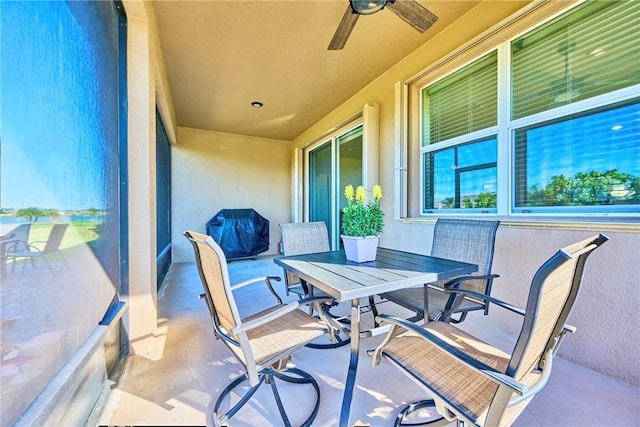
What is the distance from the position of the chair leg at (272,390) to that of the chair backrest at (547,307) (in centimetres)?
91

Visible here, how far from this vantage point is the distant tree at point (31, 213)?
0.90 metres

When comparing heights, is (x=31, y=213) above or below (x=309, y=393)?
above

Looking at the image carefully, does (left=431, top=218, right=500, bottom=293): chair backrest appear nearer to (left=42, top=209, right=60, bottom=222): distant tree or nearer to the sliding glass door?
the sliding glass door

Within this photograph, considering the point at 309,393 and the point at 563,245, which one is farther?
the point at 563,245

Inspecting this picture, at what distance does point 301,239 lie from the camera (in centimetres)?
235

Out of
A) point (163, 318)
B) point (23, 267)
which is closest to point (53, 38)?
point (23, 267)

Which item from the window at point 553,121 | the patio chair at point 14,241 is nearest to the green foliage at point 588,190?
the window at point 553,121

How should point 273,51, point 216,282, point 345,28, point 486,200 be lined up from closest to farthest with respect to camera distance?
point 216,282 < point 345,28 < point 486,200 < point 273,51

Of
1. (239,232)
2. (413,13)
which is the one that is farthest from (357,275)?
(239,232)

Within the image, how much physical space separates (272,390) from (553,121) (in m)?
2.72

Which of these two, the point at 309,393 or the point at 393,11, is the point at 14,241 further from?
the point at 393,11

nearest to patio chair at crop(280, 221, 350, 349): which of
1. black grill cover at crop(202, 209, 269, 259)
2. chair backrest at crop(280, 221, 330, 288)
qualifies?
chair backrest at crop(280, 221, 330, 288)

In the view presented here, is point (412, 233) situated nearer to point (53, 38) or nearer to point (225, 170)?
point (53, 38)

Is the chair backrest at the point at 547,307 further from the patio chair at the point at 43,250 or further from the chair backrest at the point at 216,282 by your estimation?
the patio chair at the point at 43,250
